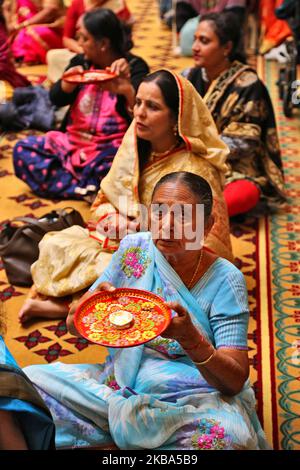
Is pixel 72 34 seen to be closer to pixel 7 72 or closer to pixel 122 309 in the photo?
pixel 7 72

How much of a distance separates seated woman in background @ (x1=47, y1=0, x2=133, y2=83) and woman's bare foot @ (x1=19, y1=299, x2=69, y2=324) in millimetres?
2674

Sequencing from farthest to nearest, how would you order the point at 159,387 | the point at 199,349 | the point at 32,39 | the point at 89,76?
the point at 32,39, the point at 89,76, the point at 159,387, the point at 199,349

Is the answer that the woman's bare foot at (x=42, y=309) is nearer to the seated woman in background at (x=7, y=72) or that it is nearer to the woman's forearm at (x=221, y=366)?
the woman's forearm at (x=221, y=366)

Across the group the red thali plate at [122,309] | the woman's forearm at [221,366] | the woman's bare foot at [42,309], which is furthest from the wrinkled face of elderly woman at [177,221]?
the woman's bare foot at [42,309]

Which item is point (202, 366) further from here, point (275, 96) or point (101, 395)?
point (275, 96)

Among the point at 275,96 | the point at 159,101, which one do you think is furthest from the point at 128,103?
the point at 275,96

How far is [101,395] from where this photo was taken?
2424 mm

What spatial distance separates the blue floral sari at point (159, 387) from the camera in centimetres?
229

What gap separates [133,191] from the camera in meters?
3.48

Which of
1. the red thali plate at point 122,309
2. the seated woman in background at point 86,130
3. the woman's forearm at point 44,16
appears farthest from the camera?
the woman's forearm at point 44,16

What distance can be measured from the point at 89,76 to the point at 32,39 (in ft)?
9.88

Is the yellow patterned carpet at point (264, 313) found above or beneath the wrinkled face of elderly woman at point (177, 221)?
beneath

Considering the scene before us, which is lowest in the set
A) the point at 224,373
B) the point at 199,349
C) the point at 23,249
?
the point at 23,249

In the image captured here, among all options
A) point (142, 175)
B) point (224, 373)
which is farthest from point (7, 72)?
point (224, 373)
